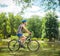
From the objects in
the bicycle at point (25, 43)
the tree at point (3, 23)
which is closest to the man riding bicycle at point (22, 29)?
the bicycle at point (25, 43)

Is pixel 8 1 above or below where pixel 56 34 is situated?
above

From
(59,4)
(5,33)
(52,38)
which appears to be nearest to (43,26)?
(52,38)

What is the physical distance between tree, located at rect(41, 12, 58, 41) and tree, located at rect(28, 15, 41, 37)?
81 millimetres

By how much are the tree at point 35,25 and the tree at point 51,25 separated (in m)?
0.08

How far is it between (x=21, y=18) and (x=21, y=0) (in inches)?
8.1

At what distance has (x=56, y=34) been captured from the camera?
6.72 feet

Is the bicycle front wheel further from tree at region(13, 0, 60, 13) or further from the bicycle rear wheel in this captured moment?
tree at region(13, 0, 60, 13)

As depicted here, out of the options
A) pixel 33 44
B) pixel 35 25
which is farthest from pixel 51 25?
pixel 33 44

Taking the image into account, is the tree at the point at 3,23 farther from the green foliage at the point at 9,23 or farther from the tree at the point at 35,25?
the tree at the point at 35,25

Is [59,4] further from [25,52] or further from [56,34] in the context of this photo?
[25,52]

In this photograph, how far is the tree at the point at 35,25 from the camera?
204 cm

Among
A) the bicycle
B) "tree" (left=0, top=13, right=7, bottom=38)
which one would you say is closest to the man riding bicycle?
the bicycle

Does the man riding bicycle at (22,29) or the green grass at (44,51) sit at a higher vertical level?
the man riding bicycle at (22,29)

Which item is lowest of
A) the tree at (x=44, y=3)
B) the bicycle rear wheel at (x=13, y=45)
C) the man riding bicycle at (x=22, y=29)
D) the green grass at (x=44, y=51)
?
the green grass at (x=44, y=51)
